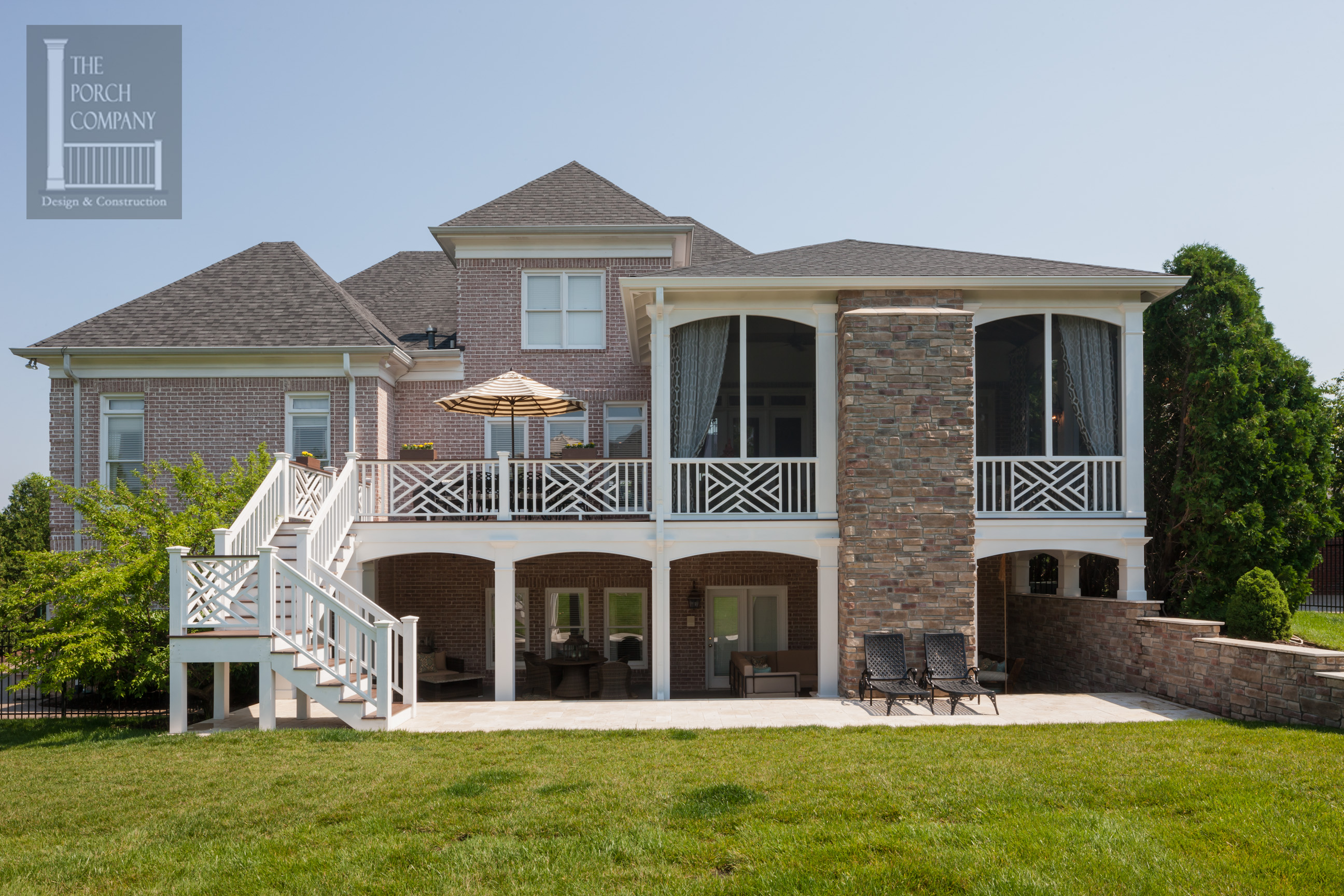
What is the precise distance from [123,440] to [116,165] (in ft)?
15.1

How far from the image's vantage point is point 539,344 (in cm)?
1744

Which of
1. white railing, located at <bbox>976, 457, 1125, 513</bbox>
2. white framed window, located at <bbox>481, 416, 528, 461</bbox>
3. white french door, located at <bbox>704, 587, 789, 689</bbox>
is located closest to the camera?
white railing, located at <bbox>976, 457, 1125, 513</bbox>

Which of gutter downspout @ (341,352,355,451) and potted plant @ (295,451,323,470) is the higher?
gutter downspout @ (341,352,355,451)

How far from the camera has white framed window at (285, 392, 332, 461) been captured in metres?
16.3

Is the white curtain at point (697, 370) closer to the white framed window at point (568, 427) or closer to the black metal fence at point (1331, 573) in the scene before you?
the white framed window at point (568, 427)

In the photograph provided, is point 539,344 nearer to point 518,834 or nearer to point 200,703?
point 200,703

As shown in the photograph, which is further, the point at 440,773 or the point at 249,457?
the point at 249,457

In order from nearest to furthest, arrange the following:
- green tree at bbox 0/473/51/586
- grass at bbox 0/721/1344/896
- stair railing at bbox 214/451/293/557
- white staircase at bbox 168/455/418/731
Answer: grass at bbox 0/721/1344/896 < white staircase at bbox 168/455/418/731 < stair railing at bbox 214/451/293/557 < green tree at bbox 0/473/51/586

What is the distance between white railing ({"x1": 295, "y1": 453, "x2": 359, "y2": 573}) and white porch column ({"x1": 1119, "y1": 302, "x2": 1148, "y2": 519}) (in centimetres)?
1081

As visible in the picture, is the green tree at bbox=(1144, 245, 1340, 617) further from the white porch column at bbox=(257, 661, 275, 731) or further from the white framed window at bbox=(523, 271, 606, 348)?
the white porch column at bbox=(257, 661, 275, 731)

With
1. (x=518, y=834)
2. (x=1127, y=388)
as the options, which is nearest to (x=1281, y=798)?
(x=518, y=834)

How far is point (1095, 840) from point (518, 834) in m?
3.83

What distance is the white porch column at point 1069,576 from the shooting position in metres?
14.6

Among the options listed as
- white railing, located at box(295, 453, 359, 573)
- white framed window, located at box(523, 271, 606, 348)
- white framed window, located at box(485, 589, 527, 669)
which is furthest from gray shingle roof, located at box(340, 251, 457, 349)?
white framed window, located at box(485, 589, 527, 669)
